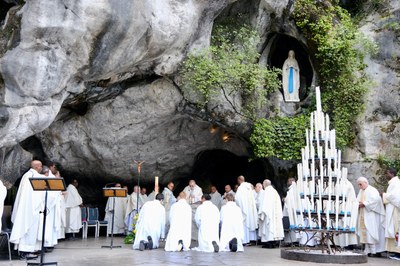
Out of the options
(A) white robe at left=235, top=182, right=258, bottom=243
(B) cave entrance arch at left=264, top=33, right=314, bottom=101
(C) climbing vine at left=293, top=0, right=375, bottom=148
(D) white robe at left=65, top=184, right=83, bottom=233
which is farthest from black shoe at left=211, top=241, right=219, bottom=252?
(B) cave entrance arch at left=264, top=33, right=314, bottom=101

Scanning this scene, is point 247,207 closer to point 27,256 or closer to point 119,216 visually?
point 119,216

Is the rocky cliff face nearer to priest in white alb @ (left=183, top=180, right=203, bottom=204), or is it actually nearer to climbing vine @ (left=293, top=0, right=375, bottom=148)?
climbing vine @ (left=293, top=0, right=375, bottom=148)

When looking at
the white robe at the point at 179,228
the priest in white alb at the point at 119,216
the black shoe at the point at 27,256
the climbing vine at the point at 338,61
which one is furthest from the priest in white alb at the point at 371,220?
the priest in white alb at the point at 119,216

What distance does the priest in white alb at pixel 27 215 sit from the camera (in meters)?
10.9

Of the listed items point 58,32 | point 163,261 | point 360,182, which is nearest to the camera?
point 163,261

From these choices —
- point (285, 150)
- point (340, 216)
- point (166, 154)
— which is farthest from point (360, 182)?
point (166, 154)

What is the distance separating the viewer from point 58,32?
1185 cm

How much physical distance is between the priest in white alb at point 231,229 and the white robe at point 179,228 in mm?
899

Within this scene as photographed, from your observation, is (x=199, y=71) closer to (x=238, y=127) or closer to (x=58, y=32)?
(x=238, y=127)

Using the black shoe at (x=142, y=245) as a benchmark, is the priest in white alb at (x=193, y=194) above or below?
above

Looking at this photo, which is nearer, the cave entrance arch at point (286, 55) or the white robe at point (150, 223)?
the white robe at point (150, 223)

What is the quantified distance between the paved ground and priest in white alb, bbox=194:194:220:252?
1.34ft

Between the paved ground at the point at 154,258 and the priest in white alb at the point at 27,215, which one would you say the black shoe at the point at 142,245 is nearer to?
the paved ground at the point at 154,258

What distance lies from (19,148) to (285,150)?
7.76m
